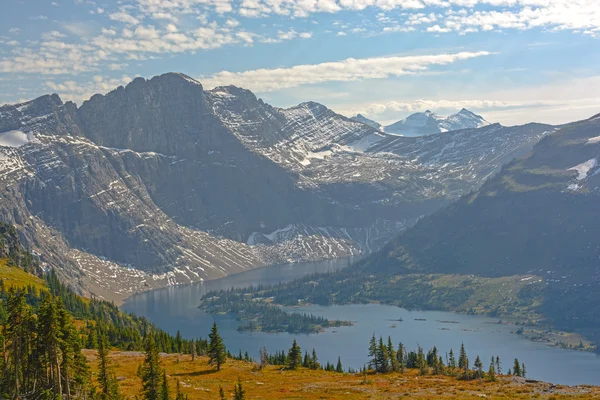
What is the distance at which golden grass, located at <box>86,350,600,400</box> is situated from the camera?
90062 mm

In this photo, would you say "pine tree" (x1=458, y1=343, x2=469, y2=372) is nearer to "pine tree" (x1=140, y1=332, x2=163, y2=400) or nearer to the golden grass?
the golden grass

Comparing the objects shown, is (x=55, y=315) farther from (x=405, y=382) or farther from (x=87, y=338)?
(x=87, y=338)

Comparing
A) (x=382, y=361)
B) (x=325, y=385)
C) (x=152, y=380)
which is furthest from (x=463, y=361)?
(x=152, y=380)

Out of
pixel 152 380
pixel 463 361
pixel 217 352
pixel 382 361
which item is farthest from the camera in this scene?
pixel 463 361

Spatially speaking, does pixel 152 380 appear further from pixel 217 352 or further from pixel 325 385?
pixel 217 352

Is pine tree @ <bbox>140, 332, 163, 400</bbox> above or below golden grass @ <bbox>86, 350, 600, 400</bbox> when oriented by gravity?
above

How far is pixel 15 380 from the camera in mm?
77000

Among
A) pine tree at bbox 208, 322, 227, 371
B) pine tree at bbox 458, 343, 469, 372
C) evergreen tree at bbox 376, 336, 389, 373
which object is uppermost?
pine tree at bbox 208, 322, 227, 371

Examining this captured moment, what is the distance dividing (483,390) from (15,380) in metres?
57.9

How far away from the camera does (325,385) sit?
340 feet

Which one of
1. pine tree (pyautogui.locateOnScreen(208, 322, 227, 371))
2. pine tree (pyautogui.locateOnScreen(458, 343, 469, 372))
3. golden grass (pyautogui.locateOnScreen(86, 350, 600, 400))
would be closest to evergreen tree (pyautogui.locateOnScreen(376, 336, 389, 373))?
golden grass (pyautogui.locateOnScreen(86, 350, 600, 400))

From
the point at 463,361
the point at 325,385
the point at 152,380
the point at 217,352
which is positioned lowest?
the point at 463,361

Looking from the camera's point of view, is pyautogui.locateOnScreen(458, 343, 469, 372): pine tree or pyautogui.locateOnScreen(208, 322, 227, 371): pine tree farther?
pyautogui.locateOnScreen(458, 343, 469, 372): pine tree

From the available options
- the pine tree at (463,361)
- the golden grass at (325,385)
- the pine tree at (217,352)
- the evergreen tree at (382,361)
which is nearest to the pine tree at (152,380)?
the golden grass at (325,385)
